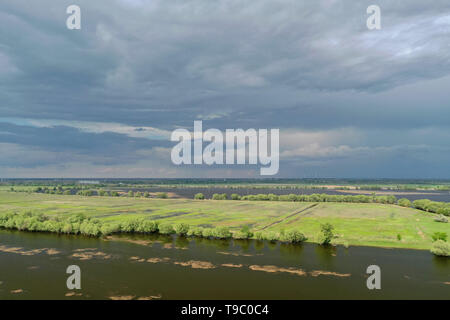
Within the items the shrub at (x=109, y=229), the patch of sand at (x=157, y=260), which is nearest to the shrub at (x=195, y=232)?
the patch of sand at (x=157, y=260)

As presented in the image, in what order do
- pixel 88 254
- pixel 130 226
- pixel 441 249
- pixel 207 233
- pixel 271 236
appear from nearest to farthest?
pixel 441 249, pixel 88 254, pixel 271 236, pixel 207 233, pixel 130 226

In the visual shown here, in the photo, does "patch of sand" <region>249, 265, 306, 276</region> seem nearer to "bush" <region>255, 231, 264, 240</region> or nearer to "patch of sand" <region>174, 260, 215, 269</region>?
"patch of sand" <region>174, 260, 215, 269</region>

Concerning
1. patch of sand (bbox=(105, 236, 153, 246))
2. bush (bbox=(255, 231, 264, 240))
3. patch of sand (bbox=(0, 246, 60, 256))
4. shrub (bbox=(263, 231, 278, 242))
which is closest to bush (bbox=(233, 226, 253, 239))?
bush (bbox=(255, 231, 264, 240))

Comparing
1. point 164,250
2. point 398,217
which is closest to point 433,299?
point 164,250

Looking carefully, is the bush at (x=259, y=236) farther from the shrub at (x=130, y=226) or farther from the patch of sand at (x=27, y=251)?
the patch of sand at (x=27, y=251)

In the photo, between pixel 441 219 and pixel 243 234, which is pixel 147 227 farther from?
pixel 441 219

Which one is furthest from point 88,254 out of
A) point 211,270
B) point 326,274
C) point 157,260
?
point 326,274
